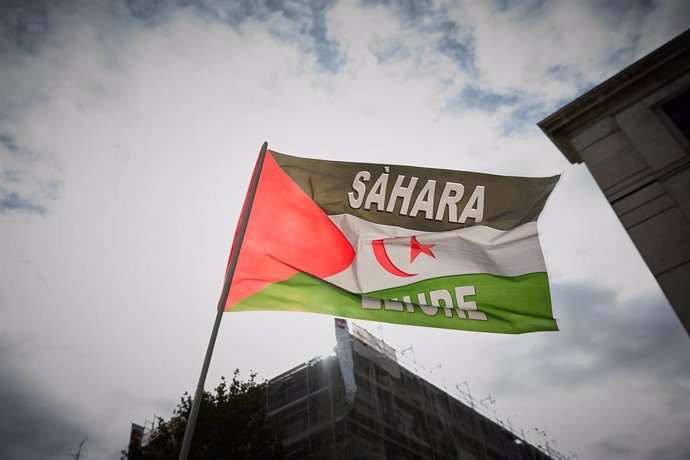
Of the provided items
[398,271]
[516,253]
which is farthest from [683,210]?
[398,271]

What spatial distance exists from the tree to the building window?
16.7 meters

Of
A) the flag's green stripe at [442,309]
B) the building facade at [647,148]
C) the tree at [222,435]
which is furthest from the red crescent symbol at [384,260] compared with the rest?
the tree at [222,435]

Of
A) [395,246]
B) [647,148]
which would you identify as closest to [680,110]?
[647,148]

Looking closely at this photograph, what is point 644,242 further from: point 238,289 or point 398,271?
point 238,289

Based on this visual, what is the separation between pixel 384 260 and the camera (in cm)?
618

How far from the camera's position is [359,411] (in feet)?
74.3

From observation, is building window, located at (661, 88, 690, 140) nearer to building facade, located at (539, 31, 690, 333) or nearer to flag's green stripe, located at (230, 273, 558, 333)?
building facade, located at (539, 31, 690, 333)

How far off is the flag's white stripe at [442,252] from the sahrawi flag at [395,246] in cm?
1

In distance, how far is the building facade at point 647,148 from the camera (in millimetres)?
6590

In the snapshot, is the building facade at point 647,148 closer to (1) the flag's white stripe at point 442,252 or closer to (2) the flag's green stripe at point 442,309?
(1) the flag's white stripe at point 442,252

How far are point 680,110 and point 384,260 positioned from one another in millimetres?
6164

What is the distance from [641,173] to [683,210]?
0.95 meters

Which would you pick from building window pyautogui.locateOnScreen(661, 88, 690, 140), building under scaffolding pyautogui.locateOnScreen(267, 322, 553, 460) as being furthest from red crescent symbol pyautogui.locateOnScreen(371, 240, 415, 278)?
building under scaffolding pyautogui.locateOnScreen(267, 322, 553, 460)

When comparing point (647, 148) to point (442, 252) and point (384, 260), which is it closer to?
point (442, 252)
